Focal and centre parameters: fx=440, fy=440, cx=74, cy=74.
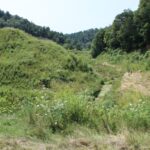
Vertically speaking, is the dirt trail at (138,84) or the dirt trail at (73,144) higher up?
the dirt trail at (73,144)

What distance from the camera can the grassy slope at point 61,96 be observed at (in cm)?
710

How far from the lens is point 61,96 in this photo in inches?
A: 357

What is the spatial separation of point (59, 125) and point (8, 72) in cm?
1392

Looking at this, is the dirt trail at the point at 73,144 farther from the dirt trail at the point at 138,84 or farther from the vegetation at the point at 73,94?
the dirt trail at the point at 138,84

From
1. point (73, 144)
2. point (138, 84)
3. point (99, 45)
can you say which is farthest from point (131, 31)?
point (73, 144)

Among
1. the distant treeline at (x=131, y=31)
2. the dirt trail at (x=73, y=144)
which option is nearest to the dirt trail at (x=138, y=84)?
the distant treeline at (x=131, y=31)

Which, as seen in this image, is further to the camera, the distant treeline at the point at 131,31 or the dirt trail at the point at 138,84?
the distant treeline at the point at 131,31

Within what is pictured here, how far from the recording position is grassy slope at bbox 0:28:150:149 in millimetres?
7098

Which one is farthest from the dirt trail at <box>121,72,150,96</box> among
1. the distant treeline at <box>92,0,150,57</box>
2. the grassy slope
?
the distant treeline at <box>92,0,150,57</box>

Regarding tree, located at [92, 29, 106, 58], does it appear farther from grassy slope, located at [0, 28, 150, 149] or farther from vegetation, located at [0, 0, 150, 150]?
grassy slope, located at [0, 28, 150, 149]

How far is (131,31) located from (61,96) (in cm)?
3050

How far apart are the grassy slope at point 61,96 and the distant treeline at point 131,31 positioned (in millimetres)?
1227


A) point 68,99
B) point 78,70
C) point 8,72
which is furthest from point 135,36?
point 68,99

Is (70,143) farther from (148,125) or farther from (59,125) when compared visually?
(148,125)
